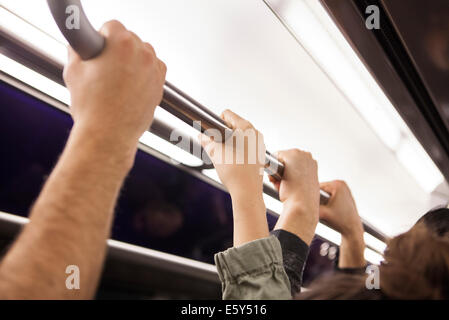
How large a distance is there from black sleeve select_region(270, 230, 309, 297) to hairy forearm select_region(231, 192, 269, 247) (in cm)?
9

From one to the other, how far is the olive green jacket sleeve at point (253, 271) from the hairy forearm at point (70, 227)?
272 millimetres

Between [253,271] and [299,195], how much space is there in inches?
12.9

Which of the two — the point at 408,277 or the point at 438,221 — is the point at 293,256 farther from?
the point at 438,221

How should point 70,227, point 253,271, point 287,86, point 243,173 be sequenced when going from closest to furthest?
point 70,227 < point 253,271 < point 243,173 < point 287,86

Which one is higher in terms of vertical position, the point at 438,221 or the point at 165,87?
the point at 165,87

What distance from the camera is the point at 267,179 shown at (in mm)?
1016

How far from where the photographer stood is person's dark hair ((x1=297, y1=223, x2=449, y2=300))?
477mm

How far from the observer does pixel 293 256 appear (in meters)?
0.75

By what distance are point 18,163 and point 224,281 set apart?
2.23m

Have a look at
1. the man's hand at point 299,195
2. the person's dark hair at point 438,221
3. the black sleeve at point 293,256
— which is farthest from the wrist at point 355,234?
the black sleeve at point 293,256

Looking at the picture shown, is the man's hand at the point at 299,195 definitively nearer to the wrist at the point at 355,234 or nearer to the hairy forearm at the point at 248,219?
the hairy forearm at the point at 248,219

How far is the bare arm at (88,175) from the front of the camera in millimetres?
339

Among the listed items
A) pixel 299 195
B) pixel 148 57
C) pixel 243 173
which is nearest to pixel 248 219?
pixel 243 173

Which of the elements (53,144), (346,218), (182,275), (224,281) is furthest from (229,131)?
(53,144)
